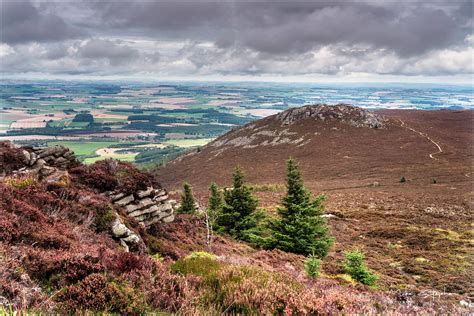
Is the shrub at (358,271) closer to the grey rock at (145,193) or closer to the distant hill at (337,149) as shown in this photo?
the grey rock at (145,193)

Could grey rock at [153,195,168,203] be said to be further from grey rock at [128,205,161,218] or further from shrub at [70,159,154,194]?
shrub at [70,159,154,194]

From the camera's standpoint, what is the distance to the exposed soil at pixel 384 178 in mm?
22609

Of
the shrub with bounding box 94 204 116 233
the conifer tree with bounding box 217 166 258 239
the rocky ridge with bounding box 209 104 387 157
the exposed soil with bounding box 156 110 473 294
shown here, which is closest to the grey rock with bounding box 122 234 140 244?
the shrub with bounding box 94 204 116 233

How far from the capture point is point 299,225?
2075 centimetres

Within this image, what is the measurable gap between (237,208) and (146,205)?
29.3 feet

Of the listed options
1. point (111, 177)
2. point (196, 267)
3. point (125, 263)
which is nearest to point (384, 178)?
point (111, 177)

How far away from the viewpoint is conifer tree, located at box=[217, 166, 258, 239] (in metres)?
24.5

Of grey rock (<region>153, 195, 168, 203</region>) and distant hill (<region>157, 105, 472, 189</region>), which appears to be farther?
distant hill (<region>157, 105, 472, 189</region>)

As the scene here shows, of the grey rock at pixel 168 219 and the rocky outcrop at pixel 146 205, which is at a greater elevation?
the rocky outcrop at pixel 146 205

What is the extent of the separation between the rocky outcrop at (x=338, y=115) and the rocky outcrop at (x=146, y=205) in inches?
4139

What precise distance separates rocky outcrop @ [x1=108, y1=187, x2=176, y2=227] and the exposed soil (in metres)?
8.96

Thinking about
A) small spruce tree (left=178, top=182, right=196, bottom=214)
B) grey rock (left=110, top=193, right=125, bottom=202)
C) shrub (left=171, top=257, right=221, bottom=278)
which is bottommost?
small spruce tree (left=178, top=182, right=196, bottom=214)

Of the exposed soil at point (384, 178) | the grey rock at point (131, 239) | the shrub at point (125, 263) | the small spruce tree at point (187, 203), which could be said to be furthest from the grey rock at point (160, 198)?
the shrub at point (125, 263)

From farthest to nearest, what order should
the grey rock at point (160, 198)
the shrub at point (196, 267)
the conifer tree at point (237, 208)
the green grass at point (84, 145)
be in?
the green grass at point (84, 145) → the conifer tree at point (237, 208) → the grey rock at point (160, 198) → the shrub at point (196, 267)
